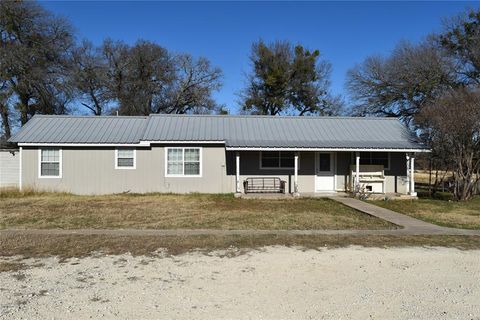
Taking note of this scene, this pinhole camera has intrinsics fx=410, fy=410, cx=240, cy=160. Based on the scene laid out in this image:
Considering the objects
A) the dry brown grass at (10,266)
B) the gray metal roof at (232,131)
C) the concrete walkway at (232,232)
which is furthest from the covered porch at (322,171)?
the dry brown grass at (10,266)

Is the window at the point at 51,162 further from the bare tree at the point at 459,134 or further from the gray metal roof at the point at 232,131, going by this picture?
the bare tree at the point at 459,134

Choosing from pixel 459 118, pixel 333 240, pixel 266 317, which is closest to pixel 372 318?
pixel 266 317

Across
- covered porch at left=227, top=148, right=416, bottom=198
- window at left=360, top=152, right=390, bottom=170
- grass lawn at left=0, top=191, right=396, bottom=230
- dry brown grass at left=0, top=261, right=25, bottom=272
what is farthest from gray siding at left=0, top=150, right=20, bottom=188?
window at left=360, top=152, right=390, bottom=170

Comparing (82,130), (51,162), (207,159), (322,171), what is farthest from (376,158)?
(51,162)

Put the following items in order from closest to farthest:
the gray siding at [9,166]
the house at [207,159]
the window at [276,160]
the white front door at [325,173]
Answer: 1. the house at [207,159]
2. the window at [276,160]
3. the white front door at [325,173]
4. the gray siding at [9,166]

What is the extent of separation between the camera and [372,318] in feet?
14.6

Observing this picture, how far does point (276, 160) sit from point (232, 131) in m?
2.57

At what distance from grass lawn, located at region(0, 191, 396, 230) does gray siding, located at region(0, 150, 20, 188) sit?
11.6ft

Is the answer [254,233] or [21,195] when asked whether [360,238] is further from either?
[21,195]

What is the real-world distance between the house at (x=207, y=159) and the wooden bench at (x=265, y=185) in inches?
1.9

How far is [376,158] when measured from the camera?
64.8ft

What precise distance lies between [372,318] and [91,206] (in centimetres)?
1185

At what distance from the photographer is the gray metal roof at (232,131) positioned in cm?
1867

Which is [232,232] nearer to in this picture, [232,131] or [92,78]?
[232,131]
